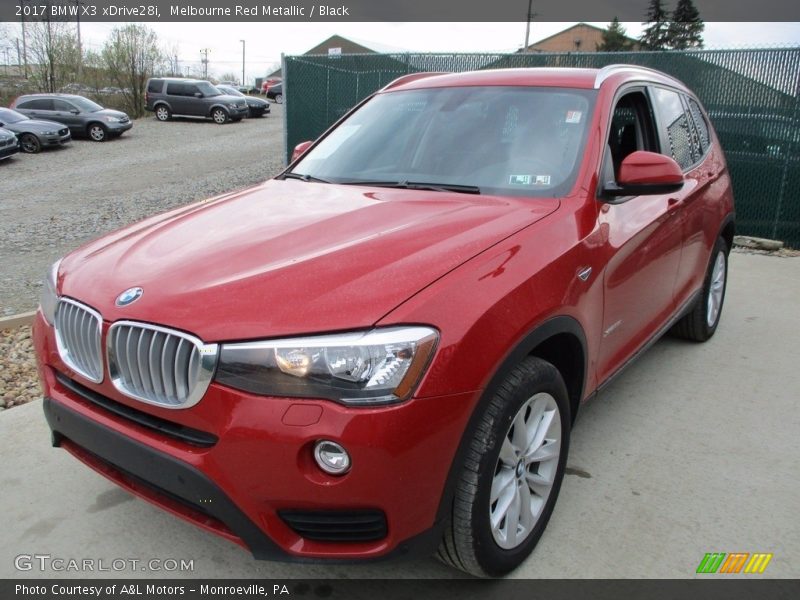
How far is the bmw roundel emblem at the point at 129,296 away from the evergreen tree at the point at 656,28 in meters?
55.2

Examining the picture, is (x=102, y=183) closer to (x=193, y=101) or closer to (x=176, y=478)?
(x=176, y=478)

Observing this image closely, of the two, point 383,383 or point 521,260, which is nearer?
point 383,383

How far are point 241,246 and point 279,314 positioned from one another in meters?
0.59

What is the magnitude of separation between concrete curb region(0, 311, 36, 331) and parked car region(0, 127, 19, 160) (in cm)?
1366

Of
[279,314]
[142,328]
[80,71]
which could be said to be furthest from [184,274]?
[80,71]

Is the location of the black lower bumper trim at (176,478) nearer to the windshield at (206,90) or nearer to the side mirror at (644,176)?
the side mirror at (644,176)

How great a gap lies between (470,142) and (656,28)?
195 feet

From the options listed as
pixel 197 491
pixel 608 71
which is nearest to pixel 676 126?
pixel 608 71

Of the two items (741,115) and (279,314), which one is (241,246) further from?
(741,115)

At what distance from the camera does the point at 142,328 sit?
202 cm

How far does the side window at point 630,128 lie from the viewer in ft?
10.4

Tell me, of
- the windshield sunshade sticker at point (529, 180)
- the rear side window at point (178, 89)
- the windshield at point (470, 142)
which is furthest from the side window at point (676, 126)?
the rear side window at point (178, 89)

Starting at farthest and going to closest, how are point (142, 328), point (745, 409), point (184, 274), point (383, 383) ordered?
point (745, 409), point (184, 274), point (142, 328), point (383, 383)

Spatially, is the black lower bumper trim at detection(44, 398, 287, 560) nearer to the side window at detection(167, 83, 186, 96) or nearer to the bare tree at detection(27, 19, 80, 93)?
the side window at detection(167, 83, 186, 96)
